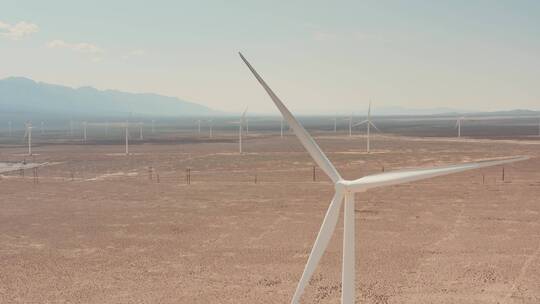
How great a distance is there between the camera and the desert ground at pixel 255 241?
2272 cm

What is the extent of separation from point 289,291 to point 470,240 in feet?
44.3

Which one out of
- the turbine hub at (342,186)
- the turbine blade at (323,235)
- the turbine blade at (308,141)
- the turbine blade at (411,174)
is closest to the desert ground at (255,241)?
the turbine blade at (323,235)

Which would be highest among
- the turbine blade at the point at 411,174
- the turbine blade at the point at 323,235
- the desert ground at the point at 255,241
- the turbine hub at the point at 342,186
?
the turbine blade at the point at 411,174

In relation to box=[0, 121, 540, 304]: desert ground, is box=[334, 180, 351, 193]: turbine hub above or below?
above

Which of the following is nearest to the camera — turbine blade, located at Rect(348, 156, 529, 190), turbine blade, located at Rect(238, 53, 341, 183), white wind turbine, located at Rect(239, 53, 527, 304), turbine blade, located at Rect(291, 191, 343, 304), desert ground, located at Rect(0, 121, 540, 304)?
white wind turbine, located at Rect(239, 53, 527, 304)

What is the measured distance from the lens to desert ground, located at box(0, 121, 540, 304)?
2272 centimetres

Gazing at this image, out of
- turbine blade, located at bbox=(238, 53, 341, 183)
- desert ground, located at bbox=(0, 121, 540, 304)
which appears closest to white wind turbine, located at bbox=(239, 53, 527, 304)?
turbine blade, located at bbox=(238, 53, 341, 183)

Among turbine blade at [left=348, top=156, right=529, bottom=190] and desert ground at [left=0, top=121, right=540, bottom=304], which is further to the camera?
desert ground at [left=0, top=121, right=540, bottom=304]

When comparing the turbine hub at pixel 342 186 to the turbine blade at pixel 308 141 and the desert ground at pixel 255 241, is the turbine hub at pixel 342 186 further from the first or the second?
the desert ground at pixel 255 241

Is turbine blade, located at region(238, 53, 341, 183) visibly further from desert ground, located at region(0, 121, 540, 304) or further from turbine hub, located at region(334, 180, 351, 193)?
desert ground, located at region(0, 121, 540, 304)

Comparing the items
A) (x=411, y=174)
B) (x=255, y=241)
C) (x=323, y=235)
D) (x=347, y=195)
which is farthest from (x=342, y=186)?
(x=255, y=241)

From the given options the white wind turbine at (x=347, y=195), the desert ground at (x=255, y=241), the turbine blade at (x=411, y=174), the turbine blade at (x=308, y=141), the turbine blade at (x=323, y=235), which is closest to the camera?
the white wind turbine at (x=347, y=195)

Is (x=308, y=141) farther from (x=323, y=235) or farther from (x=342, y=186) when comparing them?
(x=323, y=235)

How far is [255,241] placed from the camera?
3092 cm
